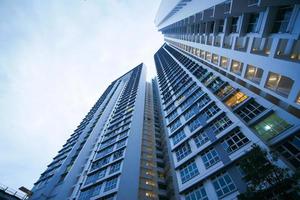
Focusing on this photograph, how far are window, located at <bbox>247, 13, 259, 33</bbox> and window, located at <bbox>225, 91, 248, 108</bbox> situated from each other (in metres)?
9.87

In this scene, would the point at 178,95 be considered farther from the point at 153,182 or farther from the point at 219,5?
the point at 219,5

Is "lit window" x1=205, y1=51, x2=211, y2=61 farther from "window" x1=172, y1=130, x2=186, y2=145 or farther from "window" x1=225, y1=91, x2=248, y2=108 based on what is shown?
"window" x1=172, y1=130, x2=186, y2=145

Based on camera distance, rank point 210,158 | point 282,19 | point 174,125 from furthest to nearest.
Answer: point 174,125, point 210,158, point 282,19

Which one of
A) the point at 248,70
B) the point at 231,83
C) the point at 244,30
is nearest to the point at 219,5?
the point at 244,30

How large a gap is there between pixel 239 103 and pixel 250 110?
2467 mm

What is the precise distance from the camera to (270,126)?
66.9ft

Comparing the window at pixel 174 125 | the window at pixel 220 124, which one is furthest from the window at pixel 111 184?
the window at pixel 220 124

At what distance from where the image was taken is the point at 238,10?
2053 centimetres

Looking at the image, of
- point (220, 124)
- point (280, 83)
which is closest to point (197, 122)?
point (220, 124)

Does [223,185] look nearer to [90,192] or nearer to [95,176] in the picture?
[90,192]

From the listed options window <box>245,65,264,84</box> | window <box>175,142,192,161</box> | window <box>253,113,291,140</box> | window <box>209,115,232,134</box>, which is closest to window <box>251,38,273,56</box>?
window <box>245,65,264,84</box>

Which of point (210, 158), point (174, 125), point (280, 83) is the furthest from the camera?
point (174, 125)

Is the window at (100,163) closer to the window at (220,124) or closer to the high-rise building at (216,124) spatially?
the high-rise building at (216,124)

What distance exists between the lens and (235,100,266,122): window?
2329 centimetres
